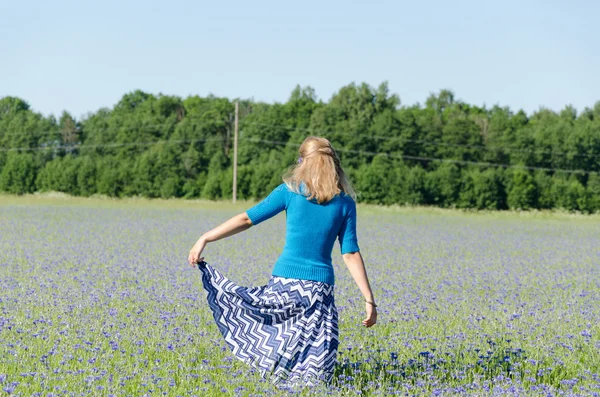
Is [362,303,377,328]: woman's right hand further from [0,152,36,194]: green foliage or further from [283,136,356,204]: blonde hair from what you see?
[0,152,36,194]: green foliage

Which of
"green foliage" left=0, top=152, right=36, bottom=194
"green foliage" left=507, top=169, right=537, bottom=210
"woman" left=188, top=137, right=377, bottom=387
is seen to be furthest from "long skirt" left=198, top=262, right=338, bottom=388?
"green foliage" left=0, top=152, right=36, bottom=194

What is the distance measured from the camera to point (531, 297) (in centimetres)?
1144

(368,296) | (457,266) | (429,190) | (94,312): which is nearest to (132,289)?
(94,312)

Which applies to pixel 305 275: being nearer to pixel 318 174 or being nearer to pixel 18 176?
pixel 318 174

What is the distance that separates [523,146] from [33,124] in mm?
52325

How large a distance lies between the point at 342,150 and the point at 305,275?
67547mm

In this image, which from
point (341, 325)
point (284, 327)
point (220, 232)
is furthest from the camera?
point (341, 325)

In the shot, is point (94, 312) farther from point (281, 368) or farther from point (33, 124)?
point (33, 124)

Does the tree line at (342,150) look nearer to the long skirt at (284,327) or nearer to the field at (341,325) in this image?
the field at (341,325)

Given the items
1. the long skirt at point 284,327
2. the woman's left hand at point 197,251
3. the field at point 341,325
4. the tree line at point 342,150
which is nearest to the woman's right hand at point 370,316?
the long skirt at point 284,327

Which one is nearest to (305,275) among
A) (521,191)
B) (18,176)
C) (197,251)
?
(197,251)

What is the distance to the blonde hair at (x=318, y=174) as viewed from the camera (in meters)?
5.59

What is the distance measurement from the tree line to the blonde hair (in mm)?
55100

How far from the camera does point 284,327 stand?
5.76 m
